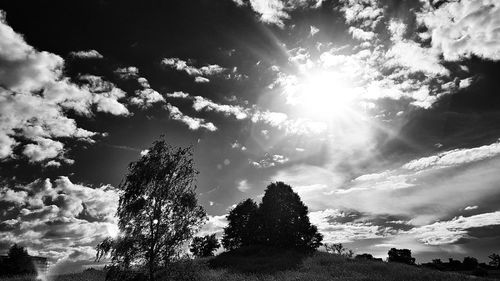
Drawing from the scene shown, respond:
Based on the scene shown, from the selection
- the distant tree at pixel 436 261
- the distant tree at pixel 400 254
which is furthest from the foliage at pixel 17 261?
the distant tree at pixel 436 261

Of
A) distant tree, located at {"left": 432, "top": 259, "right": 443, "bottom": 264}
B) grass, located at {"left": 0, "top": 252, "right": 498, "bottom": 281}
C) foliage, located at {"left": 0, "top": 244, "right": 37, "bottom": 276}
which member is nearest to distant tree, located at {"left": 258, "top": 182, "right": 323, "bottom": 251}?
grass, located at {"left": 0, "top": 252, "right": 498, "bottom": 281}

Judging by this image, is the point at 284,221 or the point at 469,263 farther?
the point at 469,263

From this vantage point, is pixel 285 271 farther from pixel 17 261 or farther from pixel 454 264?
pixel 17 261

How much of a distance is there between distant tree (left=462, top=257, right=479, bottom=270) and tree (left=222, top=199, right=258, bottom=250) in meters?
43.0

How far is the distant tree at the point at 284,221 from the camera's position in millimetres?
59375

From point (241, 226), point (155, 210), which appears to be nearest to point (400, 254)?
point (241, 226)

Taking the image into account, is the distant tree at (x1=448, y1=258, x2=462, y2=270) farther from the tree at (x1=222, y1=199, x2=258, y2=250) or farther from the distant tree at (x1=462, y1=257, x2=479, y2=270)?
the tree at (x1=222, y1=199, x2=258, y2=250)

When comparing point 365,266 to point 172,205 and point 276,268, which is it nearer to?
point 276,268

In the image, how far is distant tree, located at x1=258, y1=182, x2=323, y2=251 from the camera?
59.4 m

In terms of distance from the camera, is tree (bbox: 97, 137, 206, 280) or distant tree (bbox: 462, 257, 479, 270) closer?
tree (bbox: 97, 137, 206, 280)

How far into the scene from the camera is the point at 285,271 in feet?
120

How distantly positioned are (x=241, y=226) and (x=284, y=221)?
12266mm

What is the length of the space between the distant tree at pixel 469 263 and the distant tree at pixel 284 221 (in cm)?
3138

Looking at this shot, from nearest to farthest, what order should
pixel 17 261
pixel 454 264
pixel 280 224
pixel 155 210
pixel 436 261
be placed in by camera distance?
pixel 155 210
pixel 280 224
pixel 17 261
pixel 454 264
pixel 436 261
